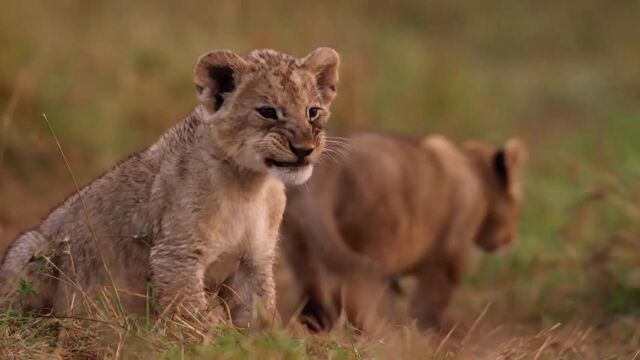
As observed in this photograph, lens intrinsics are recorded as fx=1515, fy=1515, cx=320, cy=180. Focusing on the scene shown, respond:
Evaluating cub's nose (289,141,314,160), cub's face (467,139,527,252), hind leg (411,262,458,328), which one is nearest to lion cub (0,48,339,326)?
cub's nose (289,141,314,160)

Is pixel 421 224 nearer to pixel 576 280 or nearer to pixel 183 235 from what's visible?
pixel 576 280

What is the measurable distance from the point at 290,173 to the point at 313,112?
26 centimetres

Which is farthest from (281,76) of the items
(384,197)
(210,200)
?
(384,197)

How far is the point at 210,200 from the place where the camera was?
5.34 meters

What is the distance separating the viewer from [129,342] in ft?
16.2

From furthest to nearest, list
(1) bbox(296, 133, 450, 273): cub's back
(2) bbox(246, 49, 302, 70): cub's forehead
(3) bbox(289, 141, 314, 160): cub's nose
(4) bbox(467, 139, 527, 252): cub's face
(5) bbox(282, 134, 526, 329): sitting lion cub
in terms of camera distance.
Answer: (4) bbox(467, 139, 527, 252): cub's face → (1) bbox(296, 133, 450, 273): cub's back → (5) bbox(282, 134, 526, 329): sitting lion cub → (2) bbox(246, 49, 302, 70): cub's forehead → (3) bbox(289, 141, 314, 160): cub's nose

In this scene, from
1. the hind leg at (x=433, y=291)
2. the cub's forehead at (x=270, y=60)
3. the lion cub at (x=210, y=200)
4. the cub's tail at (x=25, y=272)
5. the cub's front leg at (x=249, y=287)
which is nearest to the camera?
the lion cub at (x=210, y=200)

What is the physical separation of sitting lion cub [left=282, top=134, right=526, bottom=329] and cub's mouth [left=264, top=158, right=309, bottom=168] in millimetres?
1693

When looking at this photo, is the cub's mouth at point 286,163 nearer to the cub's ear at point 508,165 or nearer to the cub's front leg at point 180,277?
the cub's front leg at point 180,277

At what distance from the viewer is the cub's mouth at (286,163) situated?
5136 mm

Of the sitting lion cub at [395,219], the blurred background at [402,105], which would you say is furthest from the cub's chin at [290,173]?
the blurred background at [402,105]

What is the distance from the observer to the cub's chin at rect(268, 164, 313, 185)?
5145 mm

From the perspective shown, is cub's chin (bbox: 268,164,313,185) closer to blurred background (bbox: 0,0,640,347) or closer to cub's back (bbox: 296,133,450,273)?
blurred background (bbox: 0,0,640,347)

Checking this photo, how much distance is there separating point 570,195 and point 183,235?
19.2 feet
